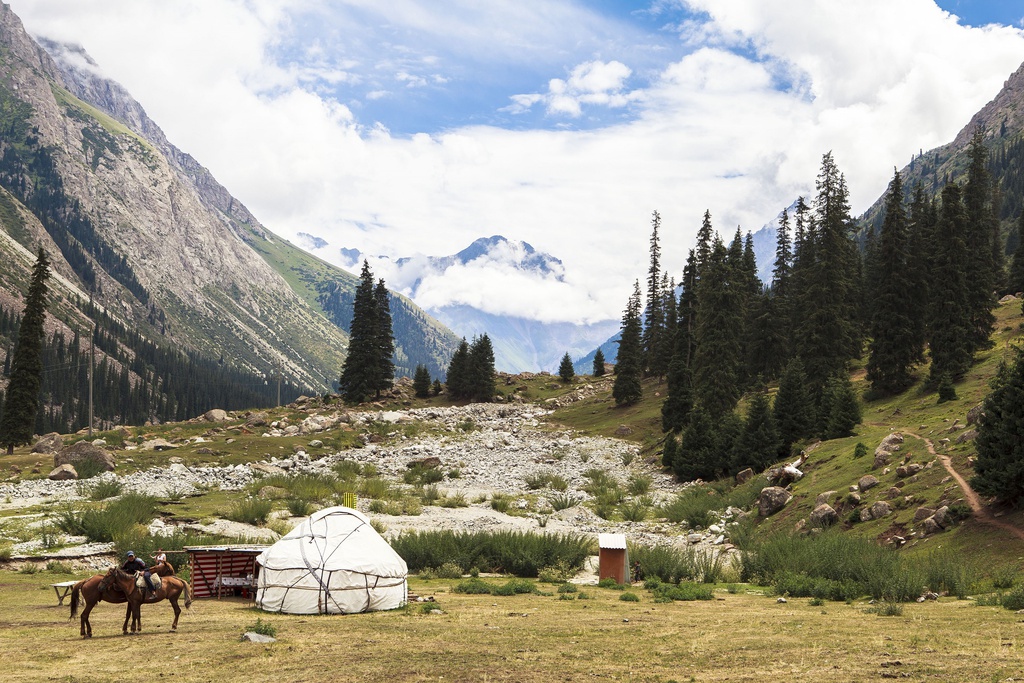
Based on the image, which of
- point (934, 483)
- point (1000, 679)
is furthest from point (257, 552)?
point (934, 483)

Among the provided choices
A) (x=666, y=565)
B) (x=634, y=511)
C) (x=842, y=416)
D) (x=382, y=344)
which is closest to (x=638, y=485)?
(x=634, y=511)

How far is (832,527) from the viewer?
2823 cm

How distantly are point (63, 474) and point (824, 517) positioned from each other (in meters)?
38.8

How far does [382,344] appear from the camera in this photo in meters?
94.8

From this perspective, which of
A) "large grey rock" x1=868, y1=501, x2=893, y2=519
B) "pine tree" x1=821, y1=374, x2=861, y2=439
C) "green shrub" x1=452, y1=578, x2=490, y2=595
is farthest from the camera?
"pine tree" x1=821, y1=374, x2=861, y2=439

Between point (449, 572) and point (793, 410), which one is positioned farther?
point (793, 410)

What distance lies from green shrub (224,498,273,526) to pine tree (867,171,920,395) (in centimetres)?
4314

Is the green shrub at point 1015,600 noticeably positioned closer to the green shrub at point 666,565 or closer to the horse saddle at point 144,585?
the green shrub at point 666,565

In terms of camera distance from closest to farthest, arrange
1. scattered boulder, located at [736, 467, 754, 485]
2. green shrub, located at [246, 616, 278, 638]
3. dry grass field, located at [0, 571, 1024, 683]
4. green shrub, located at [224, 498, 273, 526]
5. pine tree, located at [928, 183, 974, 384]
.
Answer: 1. dry grass field, located at [0, 571, 1024, 683]
2. green shrub, located at [246, 616, 278, 638]
3. green shrub, located at [224, 498, 273, 526]
4. scattered boulder, located at [736, 467, 754, 485]
5. pine tree, located at [928, 183, 974, 384]

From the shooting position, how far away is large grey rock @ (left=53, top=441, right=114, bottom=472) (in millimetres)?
44531

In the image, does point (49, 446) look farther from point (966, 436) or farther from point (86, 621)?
point (966, 436)

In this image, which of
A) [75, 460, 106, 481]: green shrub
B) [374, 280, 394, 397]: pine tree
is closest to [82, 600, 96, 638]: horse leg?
[75, 460, 106, 481]: green shrub

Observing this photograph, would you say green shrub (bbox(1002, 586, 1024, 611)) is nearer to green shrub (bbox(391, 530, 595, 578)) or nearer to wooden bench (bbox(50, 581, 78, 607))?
green shrub (bbox(391, 530, 595, 578))

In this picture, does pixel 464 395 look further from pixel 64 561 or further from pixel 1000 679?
pixel 1000 679
